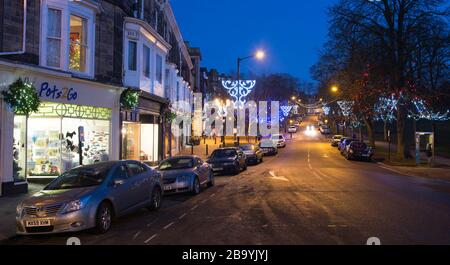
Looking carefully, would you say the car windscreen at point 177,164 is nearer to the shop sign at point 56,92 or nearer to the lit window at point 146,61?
the shop sign at point 56,92

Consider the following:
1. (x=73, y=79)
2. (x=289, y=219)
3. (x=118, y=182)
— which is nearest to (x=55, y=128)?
(x=73, y=79)

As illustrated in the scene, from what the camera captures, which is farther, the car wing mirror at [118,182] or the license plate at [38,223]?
the car wing mirror at [118,182]

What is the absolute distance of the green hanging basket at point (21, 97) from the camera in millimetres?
15469

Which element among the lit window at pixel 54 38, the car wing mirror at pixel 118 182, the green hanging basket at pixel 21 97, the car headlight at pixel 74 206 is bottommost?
the car headlight at pixel 74 206

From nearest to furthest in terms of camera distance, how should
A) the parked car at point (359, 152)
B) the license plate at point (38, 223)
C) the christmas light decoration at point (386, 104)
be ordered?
the license plate at point (38, 223) < the christmas light decoration at point (386, 104) < the parked car at point (359, 152)

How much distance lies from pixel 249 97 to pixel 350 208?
61330 mm

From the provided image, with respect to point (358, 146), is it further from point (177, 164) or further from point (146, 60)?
point (177, 164)

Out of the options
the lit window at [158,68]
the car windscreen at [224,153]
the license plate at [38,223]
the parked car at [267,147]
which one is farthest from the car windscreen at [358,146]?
the license plate at [38,223]

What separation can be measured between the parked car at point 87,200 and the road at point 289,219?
0.30 m

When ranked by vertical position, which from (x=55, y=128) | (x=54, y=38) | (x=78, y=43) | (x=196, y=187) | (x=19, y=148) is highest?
(x=78, y=43)

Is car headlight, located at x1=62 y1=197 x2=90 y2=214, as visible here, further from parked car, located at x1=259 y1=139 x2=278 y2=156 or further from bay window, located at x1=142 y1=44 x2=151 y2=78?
parked car, located at x1=259 y1=139 x2=278 y2=156

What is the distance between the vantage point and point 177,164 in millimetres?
17938

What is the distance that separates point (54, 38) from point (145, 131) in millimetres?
10294

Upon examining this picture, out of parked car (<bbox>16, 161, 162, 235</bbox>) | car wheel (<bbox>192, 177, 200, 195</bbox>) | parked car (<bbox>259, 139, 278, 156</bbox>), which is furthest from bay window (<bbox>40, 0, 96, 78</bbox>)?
parked car (<bbox>259, 139, 278, 156</bbox>)
